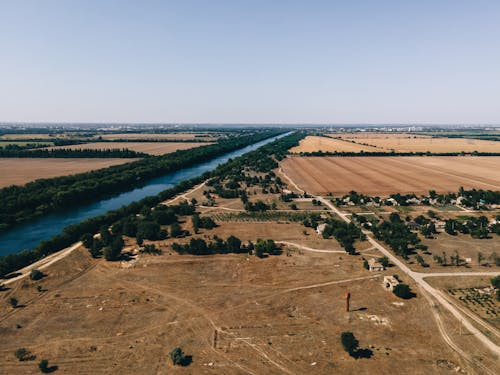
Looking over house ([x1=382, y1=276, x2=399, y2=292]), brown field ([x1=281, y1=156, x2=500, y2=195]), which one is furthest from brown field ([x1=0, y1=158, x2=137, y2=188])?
house ([x1=382, y1=276, x2=399, y2=292])

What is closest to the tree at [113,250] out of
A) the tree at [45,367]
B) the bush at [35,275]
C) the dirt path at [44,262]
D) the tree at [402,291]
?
the dirt path at [44,262]

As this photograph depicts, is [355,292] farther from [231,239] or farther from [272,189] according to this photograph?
[272,189]

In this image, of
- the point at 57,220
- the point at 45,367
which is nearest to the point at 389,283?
the point at 45,367

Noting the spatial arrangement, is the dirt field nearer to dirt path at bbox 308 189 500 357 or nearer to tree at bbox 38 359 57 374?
tree at bbox 38 359 57 374

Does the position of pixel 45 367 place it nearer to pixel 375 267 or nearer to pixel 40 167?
pixel 375 267

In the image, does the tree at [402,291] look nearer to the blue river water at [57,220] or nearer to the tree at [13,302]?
the tree at [13,302]
